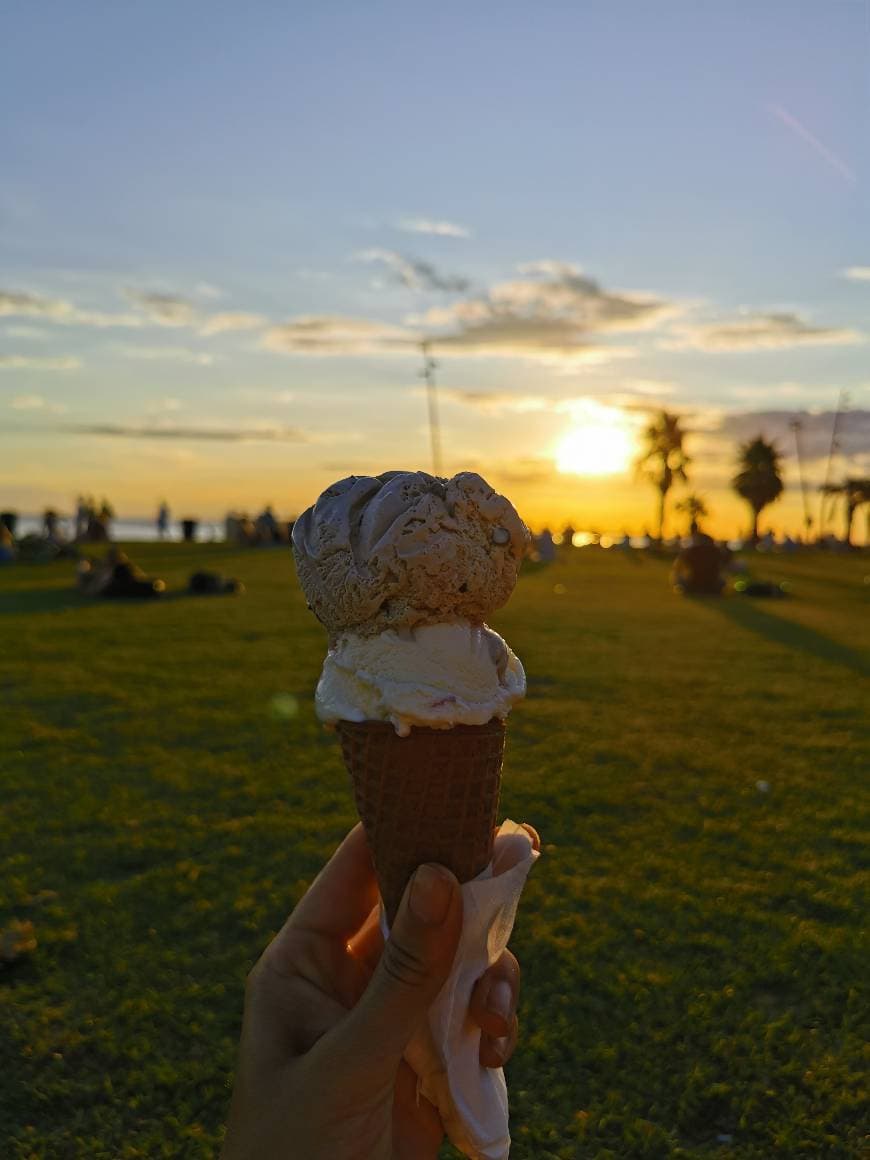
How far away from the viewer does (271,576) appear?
23.8 m

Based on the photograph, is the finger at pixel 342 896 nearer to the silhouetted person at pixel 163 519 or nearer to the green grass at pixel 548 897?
the green grass at pixel 548 897

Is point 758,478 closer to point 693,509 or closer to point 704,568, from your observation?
point 693,509

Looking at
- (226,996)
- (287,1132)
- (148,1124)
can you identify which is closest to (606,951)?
(226,996)

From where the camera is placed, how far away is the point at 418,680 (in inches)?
95.6

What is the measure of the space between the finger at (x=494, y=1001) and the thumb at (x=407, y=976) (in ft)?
0.76

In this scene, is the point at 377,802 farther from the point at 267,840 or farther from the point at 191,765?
the point at 191,765

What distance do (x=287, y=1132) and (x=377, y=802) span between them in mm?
856

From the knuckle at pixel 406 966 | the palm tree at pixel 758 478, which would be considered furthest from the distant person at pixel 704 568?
the palm tree at pixel 758 478

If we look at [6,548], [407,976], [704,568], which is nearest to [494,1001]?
[407,976]

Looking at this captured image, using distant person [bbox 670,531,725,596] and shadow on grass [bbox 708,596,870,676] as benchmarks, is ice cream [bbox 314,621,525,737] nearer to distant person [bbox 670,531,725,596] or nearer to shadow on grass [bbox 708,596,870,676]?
shadow on grass [bbox 708,596,870,676]

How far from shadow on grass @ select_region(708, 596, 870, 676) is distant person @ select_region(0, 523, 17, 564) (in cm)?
2064

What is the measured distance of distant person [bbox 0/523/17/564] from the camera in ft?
86.5

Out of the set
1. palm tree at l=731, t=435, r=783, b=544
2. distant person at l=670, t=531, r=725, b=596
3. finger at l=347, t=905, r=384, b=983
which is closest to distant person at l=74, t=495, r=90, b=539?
distant person at l=670, t=531, r=725, b=596

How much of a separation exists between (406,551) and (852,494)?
7876 centimetres
